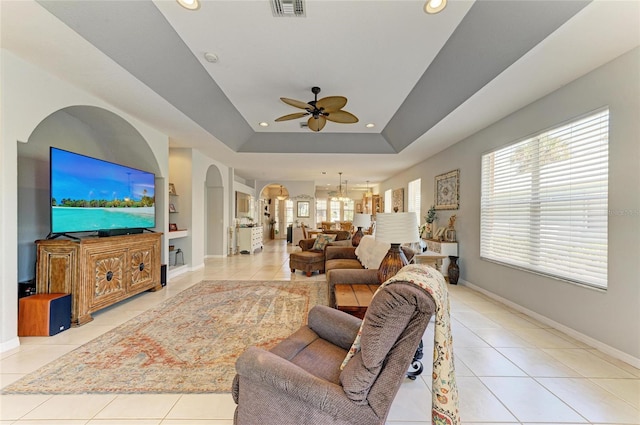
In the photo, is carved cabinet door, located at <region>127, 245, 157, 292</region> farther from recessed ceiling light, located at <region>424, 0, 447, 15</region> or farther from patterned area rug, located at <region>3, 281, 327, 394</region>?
recessed ceiling light, located at <region>424, 0, 447, 15</region>

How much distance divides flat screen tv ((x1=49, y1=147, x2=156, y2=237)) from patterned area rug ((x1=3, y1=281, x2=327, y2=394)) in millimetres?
1224

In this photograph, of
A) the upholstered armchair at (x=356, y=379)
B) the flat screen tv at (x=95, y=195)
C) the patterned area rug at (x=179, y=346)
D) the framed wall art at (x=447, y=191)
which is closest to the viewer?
the upholstered armchair at (x=356, y=379)

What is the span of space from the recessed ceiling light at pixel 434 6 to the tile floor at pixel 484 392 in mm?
2846

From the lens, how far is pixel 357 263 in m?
4.29

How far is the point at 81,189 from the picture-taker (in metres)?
2.93

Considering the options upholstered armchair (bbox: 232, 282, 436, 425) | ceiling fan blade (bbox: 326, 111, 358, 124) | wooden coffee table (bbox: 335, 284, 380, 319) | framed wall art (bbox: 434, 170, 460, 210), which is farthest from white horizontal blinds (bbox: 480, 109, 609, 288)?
upholstered armchair (bbox: 232, 282, 436, 425)

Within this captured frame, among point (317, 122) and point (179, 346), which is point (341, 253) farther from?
point (179, 346)

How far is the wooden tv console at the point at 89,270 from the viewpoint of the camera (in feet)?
9.08

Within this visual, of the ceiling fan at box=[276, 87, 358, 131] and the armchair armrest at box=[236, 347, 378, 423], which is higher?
the ceiling fan at box=[276, 87, 358, 131]

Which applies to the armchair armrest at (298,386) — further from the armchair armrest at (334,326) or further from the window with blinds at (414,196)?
the window with blinds at (414,196)

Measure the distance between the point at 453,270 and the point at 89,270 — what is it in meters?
5.13

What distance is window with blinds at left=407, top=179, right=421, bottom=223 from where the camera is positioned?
7084 mm

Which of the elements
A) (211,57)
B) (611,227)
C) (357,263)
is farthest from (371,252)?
(211,57)

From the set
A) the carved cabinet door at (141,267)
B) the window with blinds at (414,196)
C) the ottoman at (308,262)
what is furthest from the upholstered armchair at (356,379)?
the window with blinds at (414,196)
